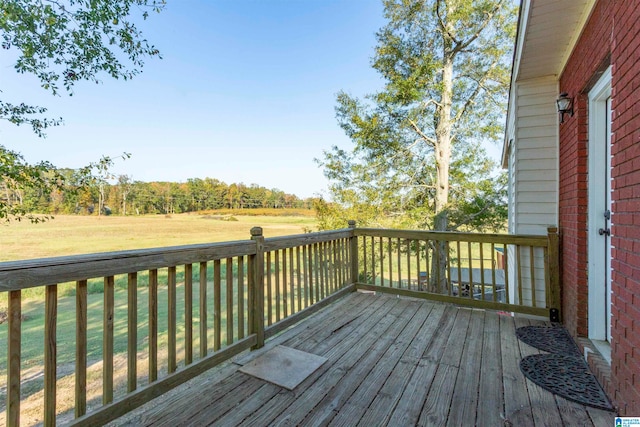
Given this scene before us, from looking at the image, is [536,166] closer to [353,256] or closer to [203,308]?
[353,256]

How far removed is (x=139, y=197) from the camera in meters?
10.8

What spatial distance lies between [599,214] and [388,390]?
2.12 metres

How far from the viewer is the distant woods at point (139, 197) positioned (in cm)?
531

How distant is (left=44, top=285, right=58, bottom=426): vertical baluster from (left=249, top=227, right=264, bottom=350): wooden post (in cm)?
131

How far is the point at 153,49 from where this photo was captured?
6.00 meters

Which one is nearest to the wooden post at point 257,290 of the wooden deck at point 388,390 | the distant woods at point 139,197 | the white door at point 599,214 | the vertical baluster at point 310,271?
the wooden deck at point 388,390

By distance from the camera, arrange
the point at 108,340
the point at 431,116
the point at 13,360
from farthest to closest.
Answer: the point at 431,116 < the point at 108,340 < the point at 13,360

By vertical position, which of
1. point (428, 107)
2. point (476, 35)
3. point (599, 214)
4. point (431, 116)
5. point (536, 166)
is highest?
point (476, 35)

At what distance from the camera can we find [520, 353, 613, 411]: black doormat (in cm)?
180

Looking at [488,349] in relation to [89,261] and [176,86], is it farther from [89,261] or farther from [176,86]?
[176,86]

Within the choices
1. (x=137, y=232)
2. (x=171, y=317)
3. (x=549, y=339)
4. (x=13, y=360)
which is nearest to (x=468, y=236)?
(x=549, y=339)

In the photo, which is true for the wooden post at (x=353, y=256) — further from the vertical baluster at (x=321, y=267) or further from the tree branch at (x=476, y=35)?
the tree branch at (x=476, y=35)

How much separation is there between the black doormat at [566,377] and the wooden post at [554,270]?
0.93 m

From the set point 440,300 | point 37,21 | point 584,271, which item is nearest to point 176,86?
point 37,21
